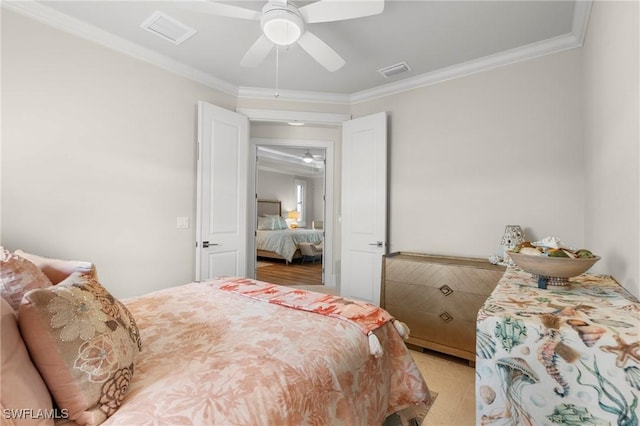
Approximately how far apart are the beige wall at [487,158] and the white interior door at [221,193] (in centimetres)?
171

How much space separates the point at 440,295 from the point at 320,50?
2164 millimetres

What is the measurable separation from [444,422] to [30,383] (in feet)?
6.48

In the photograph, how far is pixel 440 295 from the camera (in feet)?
8.42

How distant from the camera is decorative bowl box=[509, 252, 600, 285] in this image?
1.15 metres

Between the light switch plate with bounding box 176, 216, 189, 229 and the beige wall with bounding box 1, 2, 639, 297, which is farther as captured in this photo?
the light switch plate with bounding box 176, 216, 189, 229

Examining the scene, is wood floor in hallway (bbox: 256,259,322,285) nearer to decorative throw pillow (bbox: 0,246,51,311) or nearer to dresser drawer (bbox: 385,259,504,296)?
dresser drawer (bbox: 385,259,504,296)

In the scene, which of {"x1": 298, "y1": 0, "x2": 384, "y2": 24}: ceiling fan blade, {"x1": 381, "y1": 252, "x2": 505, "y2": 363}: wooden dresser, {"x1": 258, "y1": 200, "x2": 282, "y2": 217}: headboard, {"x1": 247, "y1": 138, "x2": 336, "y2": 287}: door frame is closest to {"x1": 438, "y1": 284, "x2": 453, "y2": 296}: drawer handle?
{"x1": 381, "y1": 252, "x2": 505, "y2": 363}: wooden dresser

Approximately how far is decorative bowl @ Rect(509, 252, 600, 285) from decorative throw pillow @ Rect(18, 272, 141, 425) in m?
1.51

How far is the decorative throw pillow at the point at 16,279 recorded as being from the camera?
0.99 meters

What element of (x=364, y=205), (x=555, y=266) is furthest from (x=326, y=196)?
(x=555, y=266)

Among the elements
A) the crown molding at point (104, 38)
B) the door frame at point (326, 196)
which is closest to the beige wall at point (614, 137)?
the door frame at point (326, 196)

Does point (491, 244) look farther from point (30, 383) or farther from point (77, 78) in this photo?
point (77, 78)

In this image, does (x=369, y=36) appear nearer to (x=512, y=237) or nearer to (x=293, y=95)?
(x=293, y=95)

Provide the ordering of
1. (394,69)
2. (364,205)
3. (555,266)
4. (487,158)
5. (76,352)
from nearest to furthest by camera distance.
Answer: (76,352) < (555,266) < (487,158) < (394,69) < (364,205)
